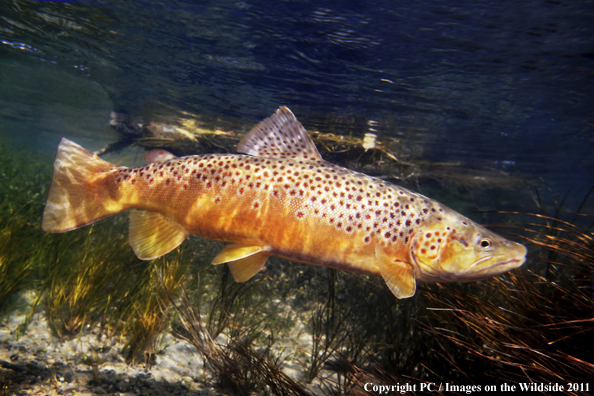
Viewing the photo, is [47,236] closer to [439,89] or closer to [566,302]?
[566,302]

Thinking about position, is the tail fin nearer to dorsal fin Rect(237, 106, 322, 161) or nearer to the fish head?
dorsal fin Rect(237, 106, 322, 161)

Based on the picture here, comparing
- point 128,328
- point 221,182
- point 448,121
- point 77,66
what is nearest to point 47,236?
point 128,328

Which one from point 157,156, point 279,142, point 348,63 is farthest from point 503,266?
point 348,63

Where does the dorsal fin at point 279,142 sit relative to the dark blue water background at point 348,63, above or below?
below

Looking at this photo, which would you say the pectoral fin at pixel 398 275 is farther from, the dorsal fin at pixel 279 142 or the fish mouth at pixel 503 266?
the dorsal fin at pixel 279 142

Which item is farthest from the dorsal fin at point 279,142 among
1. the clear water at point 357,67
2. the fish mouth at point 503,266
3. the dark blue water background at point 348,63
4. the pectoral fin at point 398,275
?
the dark blue water background at point 348,63

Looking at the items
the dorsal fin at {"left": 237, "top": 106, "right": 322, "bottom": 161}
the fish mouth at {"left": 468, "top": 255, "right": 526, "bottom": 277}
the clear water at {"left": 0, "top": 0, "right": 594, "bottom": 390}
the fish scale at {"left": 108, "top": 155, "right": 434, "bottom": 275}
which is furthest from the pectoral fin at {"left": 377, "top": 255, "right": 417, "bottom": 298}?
the clear water at {"left": 0, "top": 0, "right": 594, "bottom": 390}
